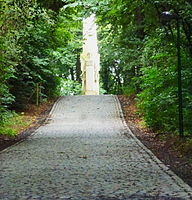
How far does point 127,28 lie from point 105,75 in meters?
22.1

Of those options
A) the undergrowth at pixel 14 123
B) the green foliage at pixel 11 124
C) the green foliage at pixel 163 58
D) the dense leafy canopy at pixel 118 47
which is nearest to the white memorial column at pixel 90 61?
the dense leafy canopy at pixel 118 47

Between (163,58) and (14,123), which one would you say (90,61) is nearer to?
(14,123)

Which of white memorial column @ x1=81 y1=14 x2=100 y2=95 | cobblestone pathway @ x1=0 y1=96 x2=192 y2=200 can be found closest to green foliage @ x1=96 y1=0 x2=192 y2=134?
cobblestone pathway @ x1=0 y1=96 x2=192 y2=200

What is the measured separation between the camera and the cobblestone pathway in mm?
5410

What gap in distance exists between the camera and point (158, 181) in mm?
6125

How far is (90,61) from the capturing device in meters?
33.5

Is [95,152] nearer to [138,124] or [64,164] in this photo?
[64,164]

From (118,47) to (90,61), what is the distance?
12.5 m

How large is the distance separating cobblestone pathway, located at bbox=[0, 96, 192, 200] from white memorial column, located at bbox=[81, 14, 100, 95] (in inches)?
783

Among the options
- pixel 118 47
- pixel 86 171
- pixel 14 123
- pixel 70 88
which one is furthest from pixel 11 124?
pixel 70 88

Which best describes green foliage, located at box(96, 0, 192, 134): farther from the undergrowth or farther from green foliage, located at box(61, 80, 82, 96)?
green foliage, located at box(61, 80, 82, 96)

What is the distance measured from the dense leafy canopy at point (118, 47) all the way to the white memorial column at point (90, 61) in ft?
14.3

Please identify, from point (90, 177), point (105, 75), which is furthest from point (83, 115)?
point (105, 75)

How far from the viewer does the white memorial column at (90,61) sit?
3309 cm
